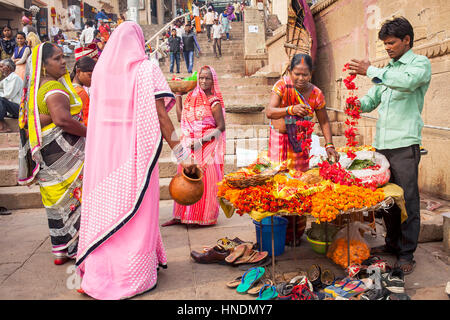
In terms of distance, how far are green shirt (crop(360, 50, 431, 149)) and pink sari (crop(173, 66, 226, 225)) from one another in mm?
2174

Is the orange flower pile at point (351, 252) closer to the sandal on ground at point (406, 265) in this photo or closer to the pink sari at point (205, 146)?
the sandal on ground at point (406, 265)

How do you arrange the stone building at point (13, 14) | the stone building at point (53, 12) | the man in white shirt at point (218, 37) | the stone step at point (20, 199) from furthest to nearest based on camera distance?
1. the stone building at point (53, 12)
2. the stone building at point (13, 14)
3. the man in white shirt at point (218, 37)
4. the stone step at point (20, 199)

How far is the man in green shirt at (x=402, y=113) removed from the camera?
305cm

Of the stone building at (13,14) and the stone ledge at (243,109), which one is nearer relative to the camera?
the stone ledge at (243,109)

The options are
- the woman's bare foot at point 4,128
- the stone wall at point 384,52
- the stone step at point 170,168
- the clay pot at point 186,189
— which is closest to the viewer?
the clay pot at point 186,189

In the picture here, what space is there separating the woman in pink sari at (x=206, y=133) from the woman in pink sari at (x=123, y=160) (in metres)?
2.04

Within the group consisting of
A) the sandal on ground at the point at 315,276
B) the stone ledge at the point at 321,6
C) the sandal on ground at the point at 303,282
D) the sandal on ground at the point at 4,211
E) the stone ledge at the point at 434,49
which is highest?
the stone ledge at the point at 321,6

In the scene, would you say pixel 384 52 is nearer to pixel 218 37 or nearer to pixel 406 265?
pixel 406 265

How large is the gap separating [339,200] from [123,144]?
166cm

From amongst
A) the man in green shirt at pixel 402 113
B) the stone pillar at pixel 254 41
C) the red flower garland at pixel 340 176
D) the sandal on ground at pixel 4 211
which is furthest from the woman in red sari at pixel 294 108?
the stone pillar at pixel 254 41

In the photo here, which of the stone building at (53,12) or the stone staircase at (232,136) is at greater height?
the stone building at (53,12)

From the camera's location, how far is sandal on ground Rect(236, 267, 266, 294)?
2981 mm

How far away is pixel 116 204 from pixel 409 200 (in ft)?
8.13
